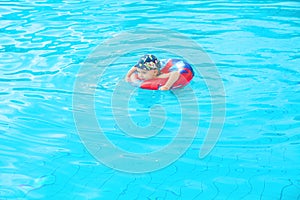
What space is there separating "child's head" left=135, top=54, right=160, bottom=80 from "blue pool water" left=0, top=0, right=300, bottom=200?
0.18 m

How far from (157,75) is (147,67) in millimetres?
168

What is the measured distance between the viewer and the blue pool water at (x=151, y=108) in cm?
366

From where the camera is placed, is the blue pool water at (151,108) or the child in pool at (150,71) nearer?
the blue pool water at (151,108)

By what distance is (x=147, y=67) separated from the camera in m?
5.13

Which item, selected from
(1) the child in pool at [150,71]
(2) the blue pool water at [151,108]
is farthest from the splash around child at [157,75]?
(2) the blue pool water at [151,108]

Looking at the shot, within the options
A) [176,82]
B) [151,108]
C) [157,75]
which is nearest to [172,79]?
[176,82]

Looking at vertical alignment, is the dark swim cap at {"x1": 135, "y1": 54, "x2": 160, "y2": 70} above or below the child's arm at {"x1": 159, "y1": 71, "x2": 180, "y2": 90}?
above

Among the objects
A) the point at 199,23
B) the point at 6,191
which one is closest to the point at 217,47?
the point at 199,23

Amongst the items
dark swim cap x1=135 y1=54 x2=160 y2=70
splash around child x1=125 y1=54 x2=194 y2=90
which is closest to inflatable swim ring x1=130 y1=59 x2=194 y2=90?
splash around child x1=125 y1=54 x2=194 y2=90

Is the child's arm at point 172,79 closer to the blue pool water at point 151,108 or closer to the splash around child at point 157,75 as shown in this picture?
the splash around child at point 157,75

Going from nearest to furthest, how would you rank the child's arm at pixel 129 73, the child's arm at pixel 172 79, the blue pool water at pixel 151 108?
the blue pool water at pixel 151 108 → the child's arm at pixel 172 79 → the child's arm at pixel 129 73

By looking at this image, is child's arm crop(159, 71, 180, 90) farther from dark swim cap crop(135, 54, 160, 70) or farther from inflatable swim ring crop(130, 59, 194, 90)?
dark swim cap crop(135, 54, 160, 70)

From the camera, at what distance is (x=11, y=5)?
884 centimetres

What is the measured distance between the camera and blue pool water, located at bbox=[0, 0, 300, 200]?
12.0 ft
